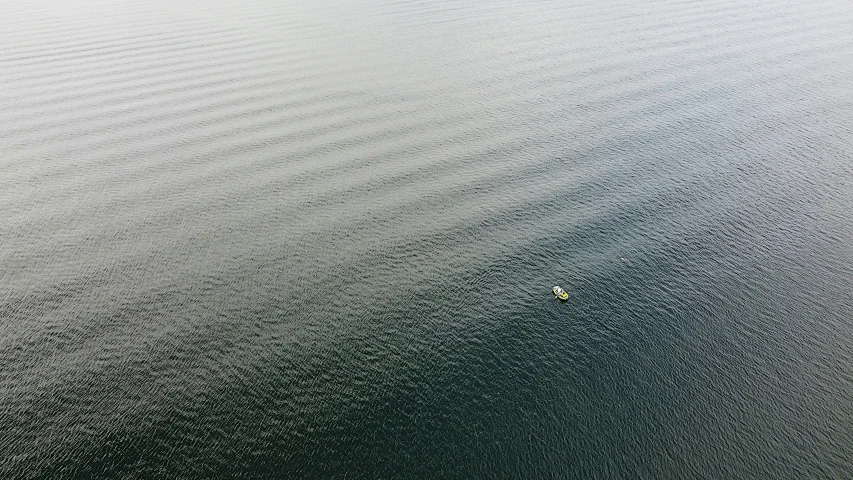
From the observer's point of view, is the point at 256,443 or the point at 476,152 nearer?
the point at 256,443

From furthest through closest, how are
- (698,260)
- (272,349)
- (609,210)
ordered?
(609,210) < (698,260) < (272,349)

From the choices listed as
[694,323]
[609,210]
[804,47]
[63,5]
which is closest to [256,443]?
[694,323]

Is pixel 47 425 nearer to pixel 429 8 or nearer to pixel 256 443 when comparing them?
pixel 256 443

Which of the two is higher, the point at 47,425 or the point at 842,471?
the point at 47,425

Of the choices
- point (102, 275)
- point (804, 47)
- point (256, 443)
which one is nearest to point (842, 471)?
point (256, 443)

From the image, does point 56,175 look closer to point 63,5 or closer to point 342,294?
point 342,294

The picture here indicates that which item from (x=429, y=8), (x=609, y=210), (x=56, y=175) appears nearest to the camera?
(x=609, y=210)
